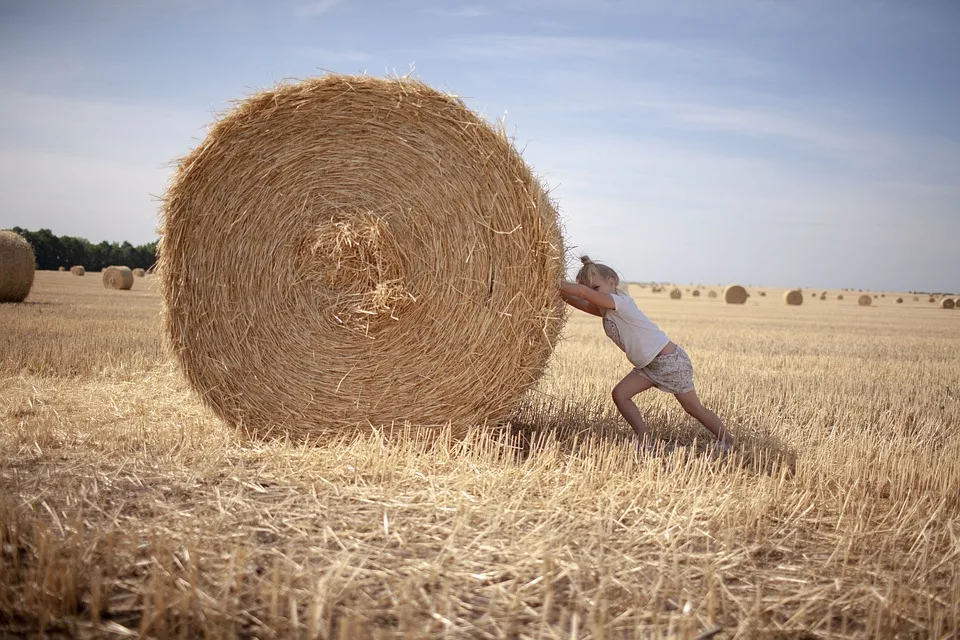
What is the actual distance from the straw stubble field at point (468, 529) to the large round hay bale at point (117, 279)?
19702 millimetres

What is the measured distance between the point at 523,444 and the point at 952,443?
3.12 meters

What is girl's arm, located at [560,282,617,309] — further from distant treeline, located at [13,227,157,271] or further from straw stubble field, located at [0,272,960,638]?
distant treeline, located at [13,227,157,271]

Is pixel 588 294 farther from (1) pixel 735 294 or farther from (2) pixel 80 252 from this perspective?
(2) pixel 80 252

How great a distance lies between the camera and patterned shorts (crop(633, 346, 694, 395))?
197 inches

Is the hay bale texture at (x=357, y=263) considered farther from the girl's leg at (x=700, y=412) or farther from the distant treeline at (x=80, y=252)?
the distant treeline at (x=80, y=252)

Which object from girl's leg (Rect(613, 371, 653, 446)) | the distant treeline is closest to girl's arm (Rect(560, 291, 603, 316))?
girl's leg (Rect(613, 371, 653, 446))

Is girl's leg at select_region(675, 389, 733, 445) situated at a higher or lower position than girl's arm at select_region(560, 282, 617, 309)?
lower

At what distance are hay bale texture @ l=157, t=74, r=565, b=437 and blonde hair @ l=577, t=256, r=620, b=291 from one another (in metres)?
0.44

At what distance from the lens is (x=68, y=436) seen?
4516 mm

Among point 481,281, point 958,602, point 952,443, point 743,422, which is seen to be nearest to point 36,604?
point 481,281

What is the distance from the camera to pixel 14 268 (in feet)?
48.4

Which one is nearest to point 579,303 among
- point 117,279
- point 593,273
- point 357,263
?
point 593,273

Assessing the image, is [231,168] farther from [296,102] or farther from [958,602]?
[958,602]

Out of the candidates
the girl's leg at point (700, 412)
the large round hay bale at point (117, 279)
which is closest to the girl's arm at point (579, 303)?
the girl's leg at point (700, 412)
